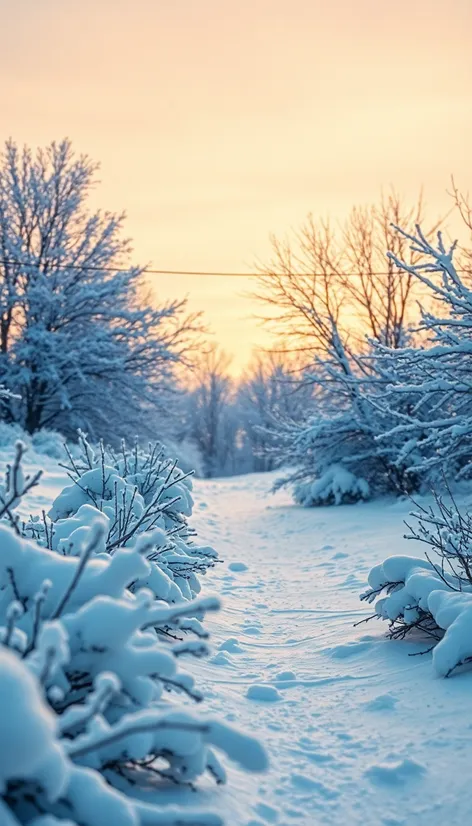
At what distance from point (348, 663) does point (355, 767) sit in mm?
1622

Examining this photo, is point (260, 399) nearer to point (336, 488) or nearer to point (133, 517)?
point (336, 488)

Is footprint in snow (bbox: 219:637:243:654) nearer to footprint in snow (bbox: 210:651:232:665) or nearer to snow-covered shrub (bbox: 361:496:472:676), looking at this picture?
footprint in snow (bbox: 210:651:232:665)

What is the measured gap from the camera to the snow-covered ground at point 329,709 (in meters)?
2.84

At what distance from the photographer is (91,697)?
6.52ft

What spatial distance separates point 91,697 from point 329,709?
2346 millimetres

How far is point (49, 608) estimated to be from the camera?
2.69m

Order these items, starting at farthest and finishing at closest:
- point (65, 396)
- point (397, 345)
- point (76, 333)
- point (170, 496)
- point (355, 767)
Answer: point (76, 333)
point (65, 396)
point (397, 345)
point (170, 496)
point (355, 767)

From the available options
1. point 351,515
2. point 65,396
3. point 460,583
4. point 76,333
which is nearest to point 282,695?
point 460,583

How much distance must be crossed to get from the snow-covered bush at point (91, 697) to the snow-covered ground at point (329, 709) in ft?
1.01

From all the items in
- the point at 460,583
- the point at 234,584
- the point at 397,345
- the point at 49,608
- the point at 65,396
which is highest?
the point at 397,345

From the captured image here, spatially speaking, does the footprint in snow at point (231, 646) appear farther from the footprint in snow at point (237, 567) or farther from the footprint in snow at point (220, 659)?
the footprint in snow at point (237, 567)

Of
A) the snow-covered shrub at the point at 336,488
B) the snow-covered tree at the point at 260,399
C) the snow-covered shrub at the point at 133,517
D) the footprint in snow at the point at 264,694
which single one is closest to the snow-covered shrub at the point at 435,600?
the footprint in snow at the point at 264,694

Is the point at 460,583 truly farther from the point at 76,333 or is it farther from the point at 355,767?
the point at 76,333

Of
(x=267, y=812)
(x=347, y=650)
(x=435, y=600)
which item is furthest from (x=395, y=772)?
(x=347, y=650)
